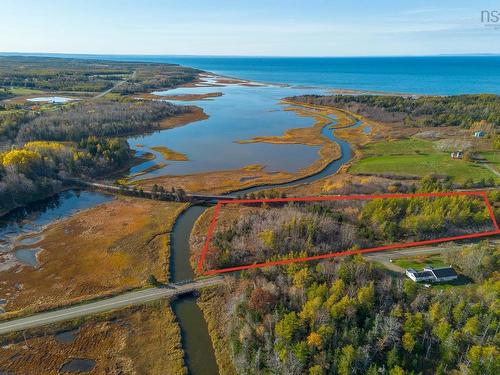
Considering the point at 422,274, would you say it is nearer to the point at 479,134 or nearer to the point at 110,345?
the point at 110,345

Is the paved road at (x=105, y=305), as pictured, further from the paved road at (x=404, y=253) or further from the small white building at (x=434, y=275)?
the small white building at (x=434, y=275)

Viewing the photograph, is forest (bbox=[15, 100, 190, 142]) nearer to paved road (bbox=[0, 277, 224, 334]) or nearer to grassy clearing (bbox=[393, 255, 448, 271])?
paved road (bbox=[0, 277, 224, 334])

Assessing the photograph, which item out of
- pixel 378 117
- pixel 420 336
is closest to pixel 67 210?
pixel 420 336

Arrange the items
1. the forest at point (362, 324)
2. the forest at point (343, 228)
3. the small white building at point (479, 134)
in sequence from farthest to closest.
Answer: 1. the small white building at point (479, 134)
2. the forest at point (343, 228)
3. the forest at point (362, 324)

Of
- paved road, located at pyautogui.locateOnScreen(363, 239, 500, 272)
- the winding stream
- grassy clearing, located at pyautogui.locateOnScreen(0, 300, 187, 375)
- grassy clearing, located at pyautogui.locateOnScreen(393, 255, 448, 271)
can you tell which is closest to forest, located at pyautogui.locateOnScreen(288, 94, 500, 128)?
paved road, located at pyautogui.locateOnScreen(363, 239, 500, 272)

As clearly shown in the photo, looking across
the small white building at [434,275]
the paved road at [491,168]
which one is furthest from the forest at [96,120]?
the paved road at [491,168]

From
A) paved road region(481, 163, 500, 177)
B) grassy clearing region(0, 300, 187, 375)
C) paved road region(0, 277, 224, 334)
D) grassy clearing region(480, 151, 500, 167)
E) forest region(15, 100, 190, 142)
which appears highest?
forest region(15, 100, 190, 142)
